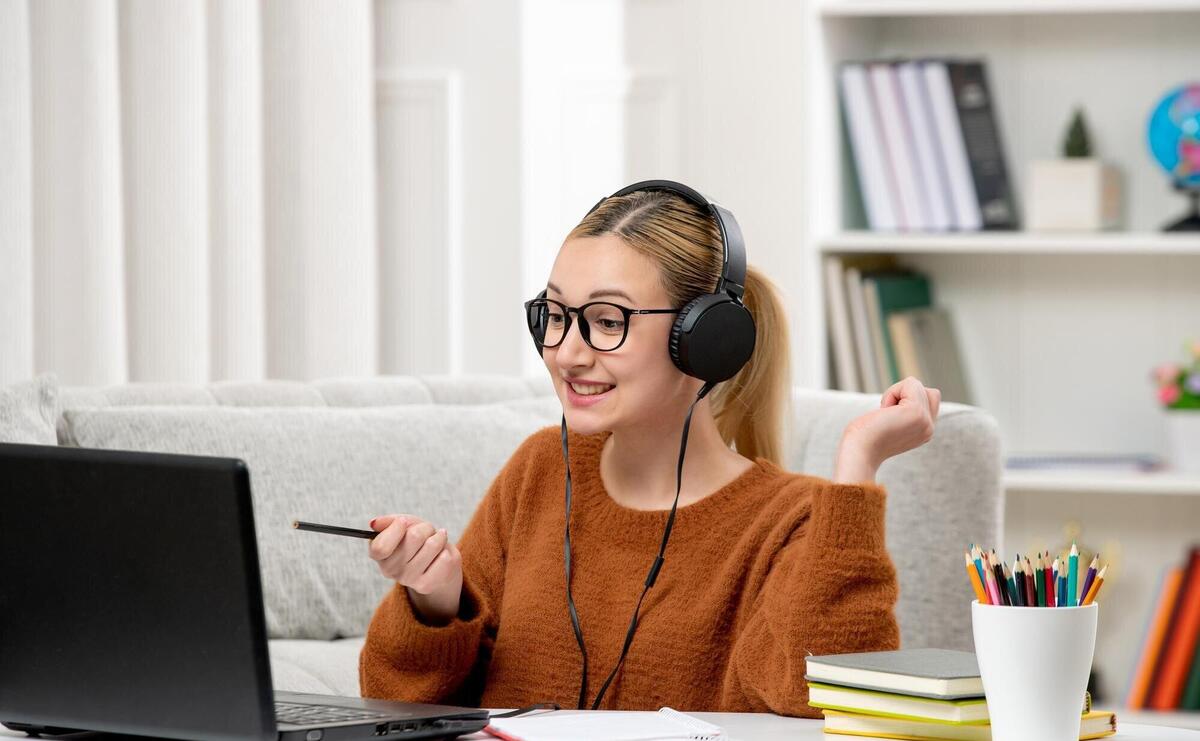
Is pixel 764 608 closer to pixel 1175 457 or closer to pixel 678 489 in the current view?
pixel 678 489

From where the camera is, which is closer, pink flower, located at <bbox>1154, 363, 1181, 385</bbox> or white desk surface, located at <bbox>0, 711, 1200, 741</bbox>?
white desk surface, located at <bbox>0, 711, 1200, 741</bbox>

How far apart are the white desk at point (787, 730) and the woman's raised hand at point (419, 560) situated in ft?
0.58

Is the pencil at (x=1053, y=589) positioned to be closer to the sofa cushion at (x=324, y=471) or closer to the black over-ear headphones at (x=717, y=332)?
the black over-ear headphones at (x=717, y=332)

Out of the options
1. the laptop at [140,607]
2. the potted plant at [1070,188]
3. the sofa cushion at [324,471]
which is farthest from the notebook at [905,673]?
the potted plant at [1070,188]

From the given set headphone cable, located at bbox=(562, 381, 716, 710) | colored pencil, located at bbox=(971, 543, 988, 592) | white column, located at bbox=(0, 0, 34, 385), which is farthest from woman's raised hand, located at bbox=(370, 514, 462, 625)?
white column, located at bbox=(0, 0, 34, 385)

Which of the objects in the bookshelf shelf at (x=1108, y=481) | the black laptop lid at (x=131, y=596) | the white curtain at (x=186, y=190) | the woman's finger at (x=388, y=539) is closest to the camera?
the black laptop lid at (x=131, y=596)

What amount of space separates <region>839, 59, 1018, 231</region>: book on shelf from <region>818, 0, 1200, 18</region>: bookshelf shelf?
0.09 metres

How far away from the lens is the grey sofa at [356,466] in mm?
1703

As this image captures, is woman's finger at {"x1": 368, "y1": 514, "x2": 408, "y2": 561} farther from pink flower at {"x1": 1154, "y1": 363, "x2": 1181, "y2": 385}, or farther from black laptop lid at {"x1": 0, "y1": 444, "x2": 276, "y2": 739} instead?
pink flower at {"x1": 1154, "y1": 363, "x2": 1181, "y2": 385}

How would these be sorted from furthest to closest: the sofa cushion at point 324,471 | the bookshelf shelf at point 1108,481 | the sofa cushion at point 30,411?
the bookshelf shelf at point 1108,481
the sofa cushion at point 324,471
the sofa cushion at point 30,411

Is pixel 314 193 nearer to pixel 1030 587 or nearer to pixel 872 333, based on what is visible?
pixel 872 333

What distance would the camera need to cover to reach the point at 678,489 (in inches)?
50.5

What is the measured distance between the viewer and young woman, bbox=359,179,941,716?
112cm

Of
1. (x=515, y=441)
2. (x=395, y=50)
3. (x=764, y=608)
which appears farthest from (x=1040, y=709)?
(x=395, y=50)
